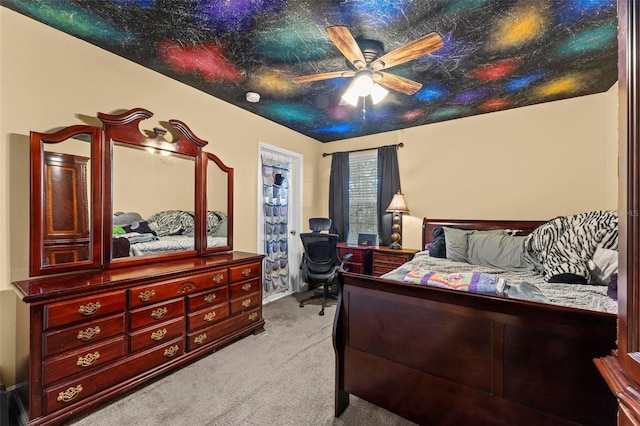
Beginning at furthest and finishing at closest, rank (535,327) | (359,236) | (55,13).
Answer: (359,236) → (55,13) → (535,327)

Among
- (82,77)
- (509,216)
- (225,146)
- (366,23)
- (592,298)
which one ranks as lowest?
(592,298)

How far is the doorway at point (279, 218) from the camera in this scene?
12.2 feet

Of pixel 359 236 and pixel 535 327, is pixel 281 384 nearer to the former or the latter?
pixel 535 327

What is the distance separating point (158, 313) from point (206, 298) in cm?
40

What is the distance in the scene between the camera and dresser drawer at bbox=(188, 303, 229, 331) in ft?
7.33

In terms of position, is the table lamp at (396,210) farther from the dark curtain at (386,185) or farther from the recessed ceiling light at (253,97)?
the recessed ceiling light at (253,97)

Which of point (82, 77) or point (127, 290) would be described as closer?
point (127, 290)

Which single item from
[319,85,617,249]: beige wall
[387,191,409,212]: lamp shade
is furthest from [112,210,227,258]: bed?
[319,85,617,249]: beige wall

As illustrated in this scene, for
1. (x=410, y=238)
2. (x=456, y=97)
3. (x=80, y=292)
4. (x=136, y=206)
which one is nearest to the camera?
(x=80, y=292)

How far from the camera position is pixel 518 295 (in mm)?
1428

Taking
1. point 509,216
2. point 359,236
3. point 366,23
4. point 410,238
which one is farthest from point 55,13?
point 509,216

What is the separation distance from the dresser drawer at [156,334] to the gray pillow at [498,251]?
9.67 feet

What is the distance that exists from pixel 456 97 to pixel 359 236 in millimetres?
2369

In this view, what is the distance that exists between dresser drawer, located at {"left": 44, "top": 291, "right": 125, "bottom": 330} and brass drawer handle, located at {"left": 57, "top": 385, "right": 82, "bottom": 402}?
0.41 meters
